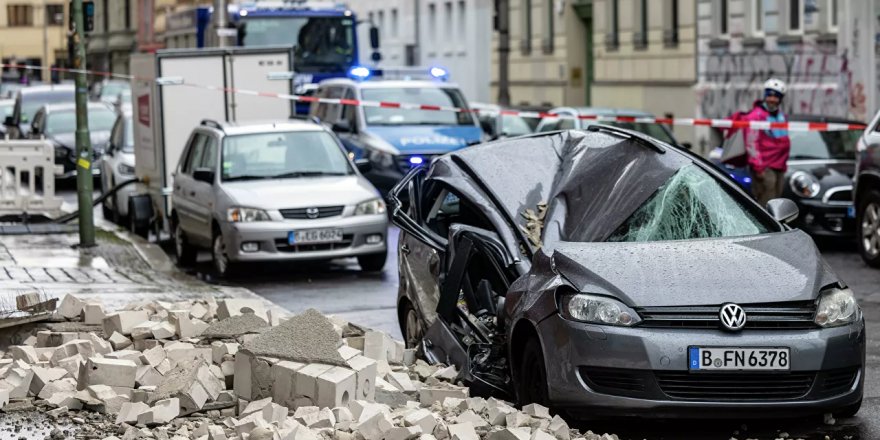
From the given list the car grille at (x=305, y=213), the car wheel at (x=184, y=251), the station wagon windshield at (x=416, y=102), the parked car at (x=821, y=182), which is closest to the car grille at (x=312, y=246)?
the car grille at (x=305, y=213)

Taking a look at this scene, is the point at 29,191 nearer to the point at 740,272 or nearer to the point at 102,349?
the point at 102,349

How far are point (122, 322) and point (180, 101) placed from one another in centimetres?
1164

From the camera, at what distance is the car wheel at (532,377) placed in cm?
833

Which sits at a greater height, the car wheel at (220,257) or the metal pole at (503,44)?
the metal pole at (503,44)

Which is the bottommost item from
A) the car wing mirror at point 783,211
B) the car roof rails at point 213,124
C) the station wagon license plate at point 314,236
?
the station wagon license plate at point 314,236

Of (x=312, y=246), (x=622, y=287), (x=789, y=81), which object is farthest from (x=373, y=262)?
(x=789, y=81)

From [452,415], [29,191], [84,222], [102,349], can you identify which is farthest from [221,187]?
[452,415]

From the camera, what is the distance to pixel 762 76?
3481 centimetres

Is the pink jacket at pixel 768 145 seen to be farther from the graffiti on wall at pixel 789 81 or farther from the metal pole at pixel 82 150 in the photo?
the graffiti on wall at pixel 789 81

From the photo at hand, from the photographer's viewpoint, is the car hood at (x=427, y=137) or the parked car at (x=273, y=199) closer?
the parked car at (x=273, y=199)

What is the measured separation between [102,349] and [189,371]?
1.12 m

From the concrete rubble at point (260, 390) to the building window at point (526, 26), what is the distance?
3903 centimetres

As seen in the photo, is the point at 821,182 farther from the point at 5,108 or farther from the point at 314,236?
the point at 5,108

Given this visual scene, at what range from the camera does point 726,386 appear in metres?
8.04
